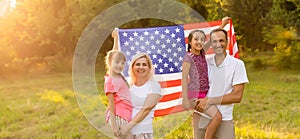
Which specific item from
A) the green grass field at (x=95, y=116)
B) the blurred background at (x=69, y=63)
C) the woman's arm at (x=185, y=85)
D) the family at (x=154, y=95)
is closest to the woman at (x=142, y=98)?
the family at (x=154, y=95)

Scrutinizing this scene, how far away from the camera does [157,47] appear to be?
15.6ft

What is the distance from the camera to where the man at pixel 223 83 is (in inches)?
124

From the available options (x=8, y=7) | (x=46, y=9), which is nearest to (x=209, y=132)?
(x=46, y=9)

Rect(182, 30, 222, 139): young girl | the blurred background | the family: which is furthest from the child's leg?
the blurred background

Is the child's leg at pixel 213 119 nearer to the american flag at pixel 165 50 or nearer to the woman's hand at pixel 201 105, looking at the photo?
the woman's hand at pixel 201 105

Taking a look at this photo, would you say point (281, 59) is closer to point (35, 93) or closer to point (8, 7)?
point (35, 93)

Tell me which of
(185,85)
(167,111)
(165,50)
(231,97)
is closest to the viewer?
(231,97)

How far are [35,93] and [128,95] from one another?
30.5 feet

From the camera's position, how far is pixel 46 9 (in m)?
19.3

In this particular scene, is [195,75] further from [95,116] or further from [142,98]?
[95,116]

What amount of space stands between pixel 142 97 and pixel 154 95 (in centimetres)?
9

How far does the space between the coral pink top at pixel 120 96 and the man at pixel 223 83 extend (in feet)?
1.64

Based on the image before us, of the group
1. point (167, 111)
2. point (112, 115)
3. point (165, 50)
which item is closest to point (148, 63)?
point (112, 115)

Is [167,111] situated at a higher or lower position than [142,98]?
lower
